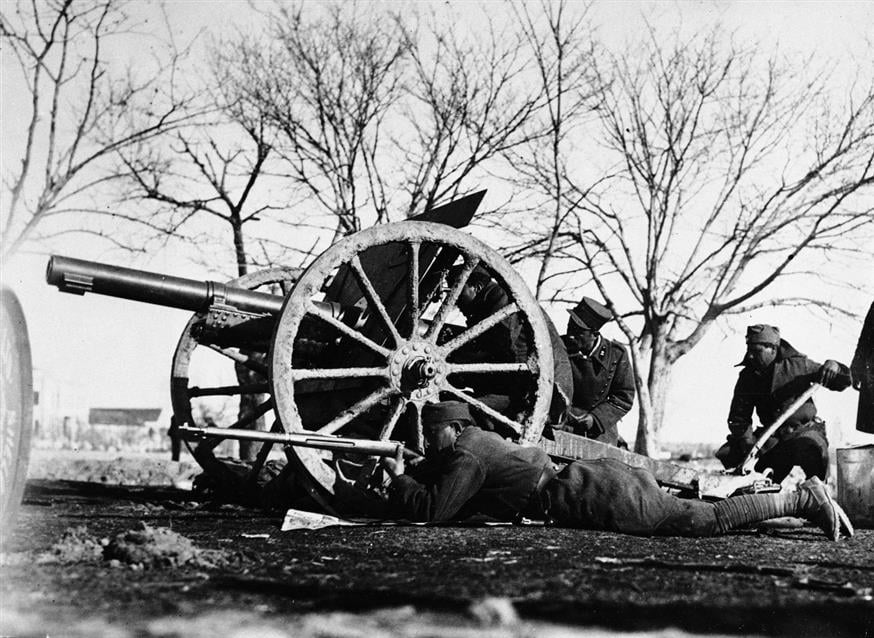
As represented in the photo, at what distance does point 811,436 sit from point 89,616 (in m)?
6.24

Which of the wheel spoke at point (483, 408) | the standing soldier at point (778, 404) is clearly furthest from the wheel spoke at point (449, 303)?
the standing soldier at point (778, 404)

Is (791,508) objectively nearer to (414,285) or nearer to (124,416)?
(414,285)

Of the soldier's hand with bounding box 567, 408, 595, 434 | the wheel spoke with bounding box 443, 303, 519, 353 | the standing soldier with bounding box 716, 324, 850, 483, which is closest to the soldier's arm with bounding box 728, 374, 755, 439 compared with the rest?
the standing soldier with bounding box 716, 324, 850, 483

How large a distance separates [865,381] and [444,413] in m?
3.54

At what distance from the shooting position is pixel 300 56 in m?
11.9

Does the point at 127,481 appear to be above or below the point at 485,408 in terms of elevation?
below

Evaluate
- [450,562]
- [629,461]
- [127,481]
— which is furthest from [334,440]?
[127,481]

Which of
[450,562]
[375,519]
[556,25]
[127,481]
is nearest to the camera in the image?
[450,562]

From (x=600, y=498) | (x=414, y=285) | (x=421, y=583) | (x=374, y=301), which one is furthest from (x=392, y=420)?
(x=421, y=583)

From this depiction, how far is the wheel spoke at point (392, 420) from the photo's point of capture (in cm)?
559

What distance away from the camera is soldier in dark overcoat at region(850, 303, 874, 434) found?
7000 mm

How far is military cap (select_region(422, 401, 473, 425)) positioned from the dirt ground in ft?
2.40

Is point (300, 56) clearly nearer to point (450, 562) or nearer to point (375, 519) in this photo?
point (375, 519)

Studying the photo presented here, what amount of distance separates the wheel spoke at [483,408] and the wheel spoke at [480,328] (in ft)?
0.87
